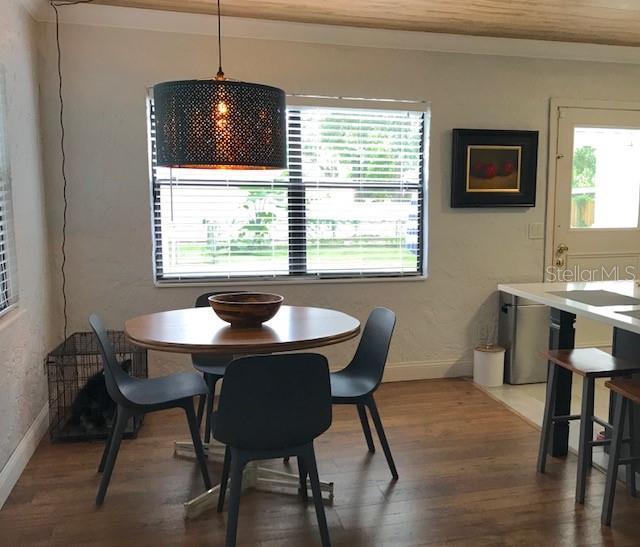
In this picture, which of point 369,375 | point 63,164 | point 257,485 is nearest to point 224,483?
point 257,485

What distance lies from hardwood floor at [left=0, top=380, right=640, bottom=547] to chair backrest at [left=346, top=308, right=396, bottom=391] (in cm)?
46

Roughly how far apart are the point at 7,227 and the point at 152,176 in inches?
41.6

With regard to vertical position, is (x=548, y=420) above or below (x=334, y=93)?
below

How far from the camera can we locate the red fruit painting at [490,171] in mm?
3857

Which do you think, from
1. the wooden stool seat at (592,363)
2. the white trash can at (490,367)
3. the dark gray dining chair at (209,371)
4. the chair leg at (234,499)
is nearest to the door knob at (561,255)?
the white trash can at (490,367)

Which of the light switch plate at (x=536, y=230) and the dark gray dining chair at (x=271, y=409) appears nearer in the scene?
the dark gray dining chair at (x=271, y=409)

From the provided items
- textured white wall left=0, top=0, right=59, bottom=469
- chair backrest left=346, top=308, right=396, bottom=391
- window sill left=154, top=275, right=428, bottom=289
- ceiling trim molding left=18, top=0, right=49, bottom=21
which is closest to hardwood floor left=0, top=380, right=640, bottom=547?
textured white wall left=0, top=0, right=59, bottom=469

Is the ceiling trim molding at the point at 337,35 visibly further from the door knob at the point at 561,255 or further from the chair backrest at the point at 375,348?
the chair backrest at the point at 375,348

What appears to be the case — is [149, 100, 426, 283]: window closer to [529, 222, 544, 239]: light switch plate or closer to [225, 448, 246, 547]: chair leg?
[529, 222, 544, 239]: light switch plate

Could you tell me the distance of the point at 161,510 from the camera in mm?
2244

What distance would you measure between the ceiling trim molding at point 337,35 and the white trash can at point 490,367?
6.82 feet

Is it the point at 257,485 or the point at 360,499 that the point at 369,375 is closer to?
the point at 360,499

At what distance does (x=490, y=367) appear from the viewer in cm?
379

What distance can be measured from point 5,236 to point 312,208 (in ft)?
6.16
